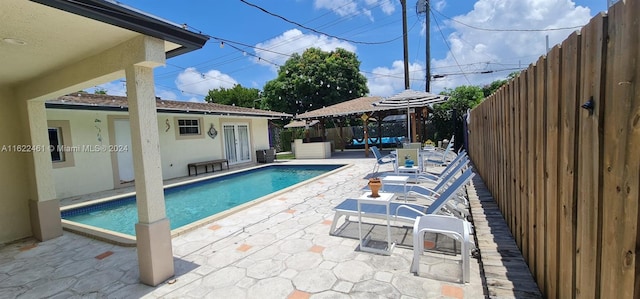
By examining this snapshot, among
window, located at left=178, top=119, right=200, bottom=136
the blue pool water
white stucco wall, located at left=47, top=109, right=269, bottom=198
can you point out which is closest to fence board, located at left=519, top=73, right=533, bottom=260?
the blue pool water

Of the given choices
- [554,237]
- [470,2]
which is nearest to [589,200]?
[554,237]

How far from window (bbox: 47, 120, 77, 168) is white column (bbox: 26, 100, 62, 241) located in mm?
4830

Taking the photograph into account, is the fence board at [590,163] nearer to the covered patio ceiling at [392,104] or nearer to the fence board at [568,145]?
the fence board at [568,145]

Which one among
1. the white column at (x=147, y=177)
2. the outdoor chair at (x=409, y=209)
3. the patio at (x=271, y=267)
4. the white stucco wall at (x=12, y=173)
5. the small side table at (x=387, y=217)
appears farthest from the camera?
the white stucco wall at (x=12, y=173)

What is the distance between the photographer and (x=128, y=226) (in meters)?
7.03

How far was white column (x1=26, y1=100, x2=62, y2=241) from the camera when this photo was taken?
5.12 metres

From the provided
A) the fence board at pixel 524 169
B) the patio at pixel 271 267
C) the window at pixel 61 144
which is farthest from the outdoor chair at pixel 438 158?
the window at pixel 61 144

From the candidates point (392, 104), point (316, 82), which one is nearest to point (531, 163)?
point (392, 104)

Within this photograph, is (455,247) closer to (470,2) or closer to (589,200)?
(589,200)

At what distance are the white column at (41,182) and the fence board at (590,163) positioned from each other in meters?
7.42

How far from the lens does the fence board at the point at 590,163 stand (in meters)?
1.44

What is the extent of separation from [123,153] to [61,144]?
1.97 meters

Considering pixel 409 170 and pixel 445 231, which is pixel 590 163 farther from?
pixel 409 170

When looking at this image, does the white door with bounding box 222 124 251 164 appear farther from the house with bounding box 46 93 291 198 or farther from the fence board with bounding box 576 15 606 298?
the fence board with bounding box 576 15 606 298
